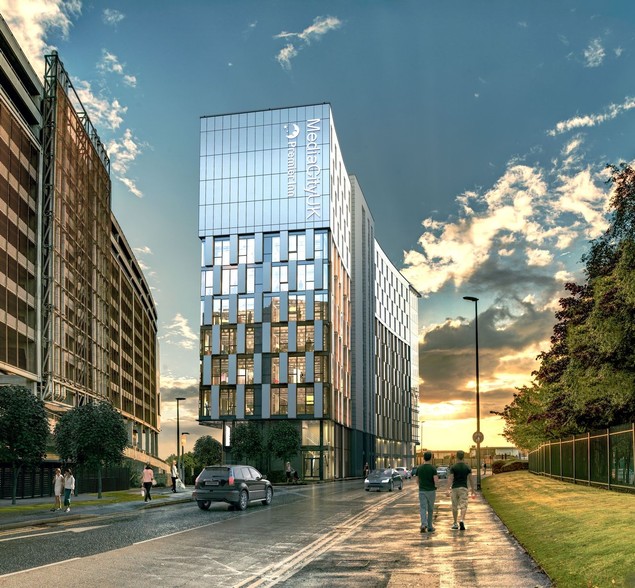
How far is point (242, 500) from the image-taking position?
3042 cm

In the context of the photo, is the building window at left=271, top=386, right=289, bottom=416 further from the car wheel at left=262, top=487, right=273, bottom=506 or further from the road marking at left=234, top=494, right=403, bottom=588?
the road marking at left=234, top=494, right=403, bottom=588

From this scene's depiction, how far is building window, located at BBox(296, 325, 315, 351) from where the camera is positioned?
96.6 metres

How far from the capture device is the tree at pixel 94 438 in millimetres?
42219

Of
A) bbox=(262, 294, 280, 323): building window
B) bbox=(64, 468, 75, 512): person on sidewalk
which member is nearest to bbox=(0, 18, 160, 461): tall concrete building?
bbox=(262, 294, 280, 323): building window

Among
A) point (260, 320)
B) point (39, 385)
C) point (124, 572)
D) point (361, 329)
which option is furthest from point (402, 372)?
point (124, 572)

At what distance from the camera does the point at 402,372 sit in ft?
538

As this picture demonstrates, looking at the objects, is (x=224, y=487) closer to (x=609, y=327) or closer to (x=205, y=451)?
(x=609, y=327)

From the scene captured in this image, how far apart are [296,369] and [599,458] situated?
64.7 m

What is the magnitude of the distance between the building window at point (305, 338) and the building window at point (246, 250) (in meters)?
10.4

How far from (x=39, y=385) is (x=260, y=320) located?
37.4m

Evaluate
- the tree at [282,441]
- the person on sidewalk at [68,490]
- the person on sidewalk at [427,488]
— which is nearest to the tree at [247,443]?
the tree at [282,441]

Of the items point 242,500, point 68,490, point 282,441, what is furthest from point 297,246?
point 242,500

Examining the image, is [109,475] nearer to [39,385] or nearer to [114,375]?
[39,385]

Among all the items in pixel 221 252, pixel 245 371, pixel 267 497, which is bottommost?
pixel 267 497
